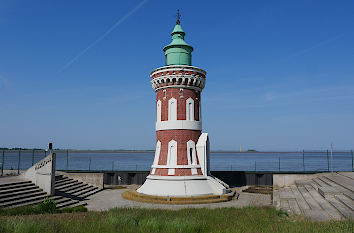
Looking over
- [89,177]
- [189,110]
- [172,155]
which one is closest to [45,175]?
[89,177]

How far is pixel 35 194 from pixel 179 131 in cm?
1268

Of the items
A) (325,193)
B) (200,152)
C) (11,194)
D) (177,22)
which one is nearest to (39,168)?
(11,194)

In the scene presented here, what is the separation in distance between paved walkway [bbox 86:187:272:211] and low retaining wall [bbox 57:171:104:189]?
2.58 metres

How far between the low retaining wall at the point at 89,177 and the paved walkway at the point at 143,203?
2.58m

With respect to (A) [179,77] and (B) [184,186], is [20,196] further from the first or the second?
(A) [179,77]

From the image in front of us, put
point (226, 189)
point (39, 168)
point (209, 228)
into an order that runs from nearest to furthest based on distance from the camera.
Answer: point (209, 228), point (39, 168), point (226, 189)

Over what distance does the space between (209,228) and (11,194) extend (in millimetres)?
16820

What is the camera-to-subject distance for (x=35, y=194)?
21.7 m

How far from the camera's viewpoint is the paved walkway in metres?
20.9

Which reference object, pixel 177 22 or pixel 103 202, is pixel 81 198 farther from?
pixel 177 22

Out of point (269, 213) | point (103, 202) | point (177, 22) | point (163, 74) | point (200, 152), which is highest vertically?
point (177, 22)

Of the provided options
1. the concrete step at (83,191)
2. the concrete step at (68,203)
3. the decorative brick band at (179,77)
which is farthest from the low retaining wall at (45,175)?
the decorative brick band at (179,77)

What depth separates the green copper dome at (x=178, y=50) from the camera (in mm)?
26750

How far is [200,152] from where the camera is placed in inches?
1013
